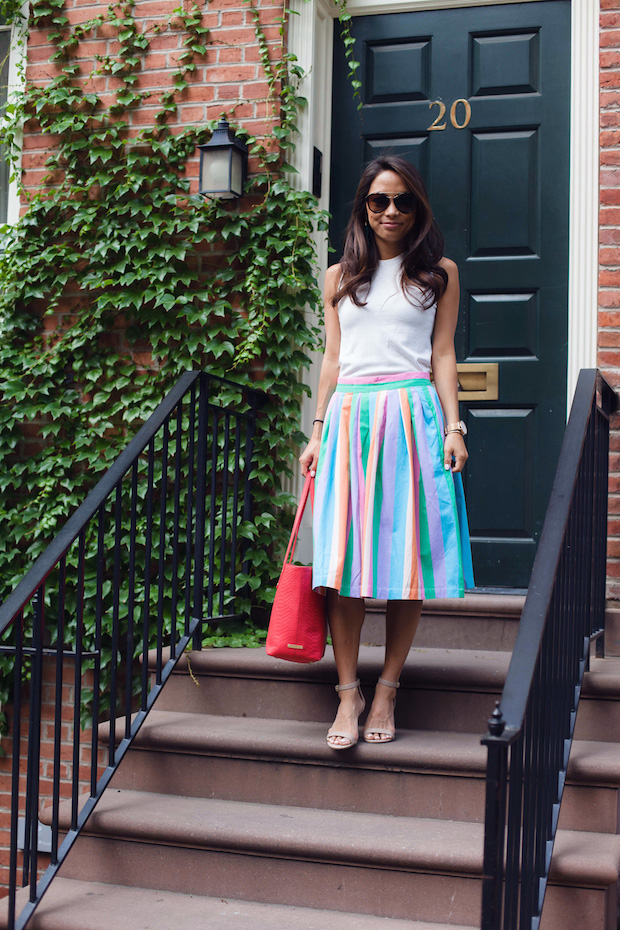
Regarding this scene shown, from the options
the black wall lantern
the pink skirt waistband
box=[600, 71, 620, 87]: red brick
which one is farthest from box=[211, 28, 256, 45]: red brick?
the pink skirt waistband

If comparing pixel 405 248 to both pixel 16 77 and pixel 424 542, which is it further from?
pixel 16 77

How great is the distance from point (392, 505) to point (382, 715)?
61cm

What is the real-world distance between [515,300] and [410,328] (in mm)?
1232

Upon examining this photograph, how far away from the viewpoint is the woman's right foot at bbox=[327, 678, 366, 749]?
264cm

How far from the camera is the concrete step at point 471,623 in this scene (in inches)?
131

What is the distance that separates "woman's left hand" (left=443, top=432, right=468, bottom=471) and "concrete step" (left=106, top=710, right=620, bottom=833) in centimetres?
79

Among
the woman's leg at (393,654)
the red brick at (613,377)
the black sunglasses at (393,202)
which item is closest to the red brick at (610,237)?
the red brick at (613,377)

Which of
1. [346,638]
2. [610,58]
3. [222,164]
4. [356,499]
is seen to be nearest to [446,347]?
[356,499]

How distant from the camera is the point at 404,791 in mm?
2592

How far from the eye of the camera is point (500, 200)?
3.90 metres

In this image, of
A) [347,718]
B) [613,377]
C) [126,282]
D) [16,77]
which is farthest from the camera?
[16,77]

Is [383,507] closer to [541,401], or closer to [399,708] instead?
[399,708]

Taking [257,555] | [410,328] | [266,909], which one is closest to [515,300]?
[410,328]

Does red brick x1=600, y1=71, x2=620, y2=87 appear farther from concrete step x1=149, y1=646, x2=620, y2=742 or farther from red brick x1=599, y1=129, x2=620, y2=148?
concrete step x1=149, y1=646, x2=620, y2=742
